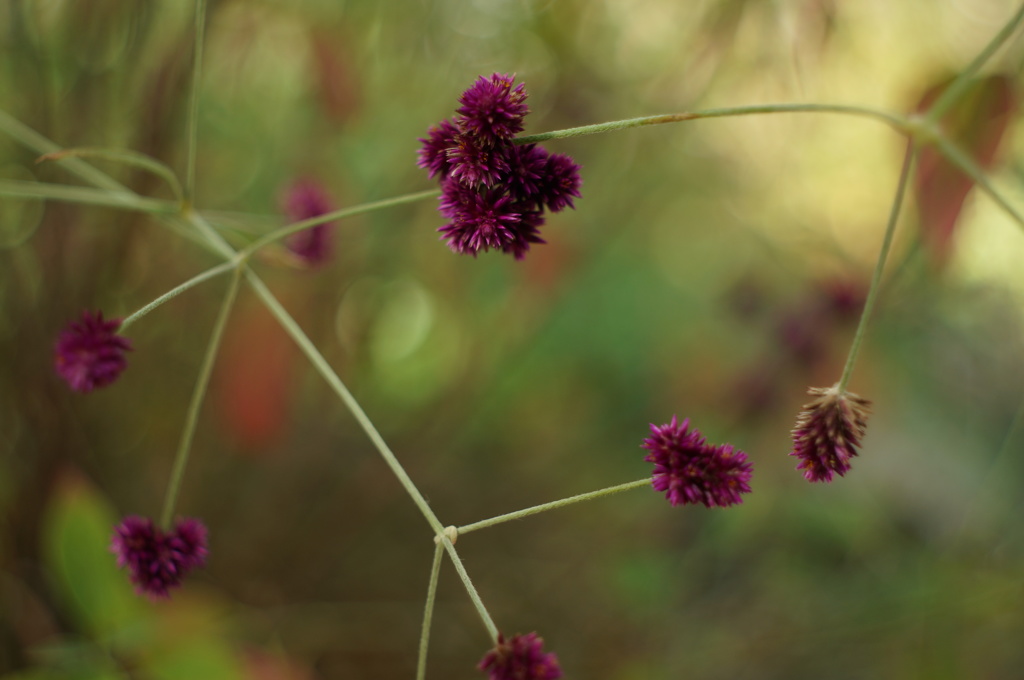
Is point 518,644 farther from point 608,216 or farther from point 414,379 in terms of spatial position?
point 414,379

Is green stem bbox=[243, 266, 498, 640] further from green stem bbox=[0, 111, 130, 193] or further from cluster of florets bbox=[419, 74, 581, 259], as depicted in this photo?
green stem bbox=[0, 111, 130, 193]

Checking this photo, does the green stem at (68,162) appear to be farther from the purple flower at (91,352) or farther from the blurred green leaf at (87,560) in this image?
the blurred green leaf at (87,560)

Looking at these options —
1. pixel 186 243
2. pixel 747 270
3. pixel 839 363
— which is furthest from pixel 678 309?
pixel 186 243

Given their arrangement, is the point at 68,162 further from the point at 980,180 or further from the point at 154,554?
the point at 980,180

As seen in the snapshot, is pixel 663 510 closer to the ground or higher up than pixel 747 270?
closer to the ground

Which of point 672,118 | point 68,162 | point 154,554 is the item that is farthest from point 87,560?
point 672,118

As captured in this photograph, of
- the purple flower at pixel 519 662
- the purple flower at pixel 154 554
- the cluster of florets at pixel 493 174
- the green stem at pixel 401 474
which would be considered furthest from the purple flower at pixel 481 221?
the purple flower at pixel 154 554

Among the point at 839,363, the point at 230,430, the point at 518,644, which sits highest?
the point at 839,363
